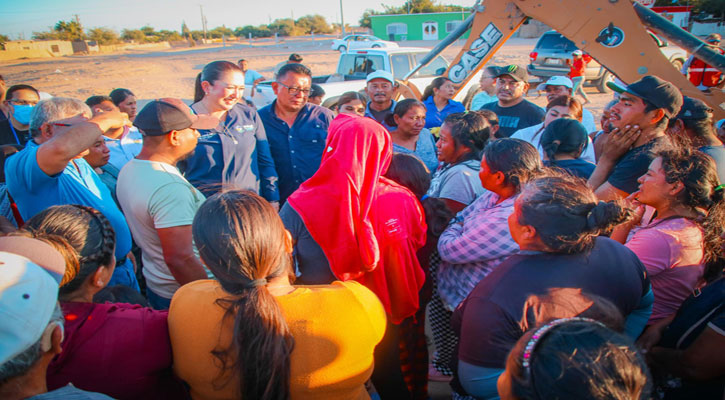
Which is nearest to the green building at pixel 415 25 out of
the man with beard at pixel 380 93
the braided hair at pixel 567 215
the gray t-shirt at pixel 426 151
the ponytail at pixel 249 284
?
the man with beard at pixel 380 93

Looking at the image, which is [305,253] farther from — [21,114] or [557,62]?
[557,62]

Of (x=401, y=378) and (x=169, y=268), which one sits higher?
Result: (x=169, y=268)

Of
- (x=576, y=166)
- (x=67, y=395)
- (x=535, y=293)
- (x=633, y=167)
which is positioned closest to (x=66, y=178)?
(x=67, y=395)

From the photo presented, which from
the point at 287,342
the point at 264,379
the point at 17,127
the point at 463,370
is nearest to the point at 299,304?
the point at 287,342

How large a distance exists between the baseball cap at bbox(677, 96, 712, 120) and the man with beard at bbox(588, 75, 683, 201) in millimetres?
345

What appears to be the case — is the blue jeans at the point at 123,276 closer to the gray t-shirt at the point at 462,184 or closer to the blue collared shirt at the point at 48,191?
the blue collared shirt at the point at 48,191

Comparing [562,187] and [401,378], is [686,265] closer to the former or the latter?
[562,187]

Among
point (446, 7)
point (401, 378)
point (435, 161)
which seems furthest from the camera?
point (446, 7)

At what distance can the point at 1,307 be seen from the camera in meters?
0.94

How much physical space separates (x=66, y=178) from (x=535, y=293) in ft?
8.18

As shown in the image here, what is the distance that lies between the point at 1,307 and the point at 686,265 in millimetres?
2608

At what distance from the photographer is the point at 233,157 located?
302cm

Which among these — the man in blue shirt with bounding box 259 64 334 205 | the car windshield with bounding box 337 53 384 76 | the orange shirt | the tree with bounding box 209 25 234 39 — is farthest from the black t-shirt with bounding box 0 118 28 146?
the tree with bounding box 209 25 234 39

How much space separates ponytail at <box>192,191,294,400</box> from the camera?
1.21 m
